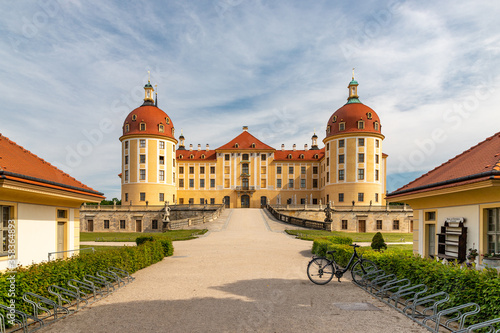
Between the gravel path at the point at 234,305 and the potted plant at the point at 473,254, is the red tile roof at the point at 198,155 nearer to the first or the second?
the gravel path at the point at 234,305

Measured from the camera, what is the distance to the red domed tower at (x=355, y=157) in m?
53.0

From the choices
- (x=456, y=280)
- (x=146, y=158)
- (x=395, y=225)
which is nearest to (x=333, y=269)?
(x=456, y=280)

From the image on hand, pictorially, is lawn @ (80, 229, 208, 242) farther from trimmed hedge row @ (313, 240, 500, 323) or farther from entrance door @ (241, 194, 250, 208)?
entrance door @ (241, 194, 250, 208)

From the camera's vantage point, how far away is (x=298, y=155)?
66438 millimetres

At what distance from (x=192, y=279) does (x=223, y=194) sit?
5162cm

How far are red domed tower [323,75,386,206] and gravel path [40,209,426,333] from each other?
132 feet

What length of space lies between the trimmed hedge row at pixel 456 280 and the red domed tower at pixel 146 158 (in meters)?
49.6

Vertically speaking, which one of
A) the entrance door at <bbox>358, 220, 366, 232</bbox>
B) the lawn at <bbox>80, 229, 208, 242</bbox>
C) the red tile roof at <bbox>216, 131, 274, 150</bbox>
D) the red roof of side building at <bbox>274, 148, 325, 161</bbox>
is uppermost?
the red tile roof at <bbox>216, 131, 274, 150</bbox>

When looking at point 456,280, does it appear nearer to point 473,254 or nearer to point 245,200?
point 473,254

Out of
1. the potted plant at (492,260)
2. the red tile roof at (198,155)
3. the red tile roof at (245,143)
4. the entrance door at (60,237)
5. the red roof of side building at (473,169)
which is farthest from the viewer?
the red tile roof at (198,155)

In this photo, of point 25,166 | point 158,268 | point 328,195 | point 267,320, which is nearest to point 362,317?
point 267,320

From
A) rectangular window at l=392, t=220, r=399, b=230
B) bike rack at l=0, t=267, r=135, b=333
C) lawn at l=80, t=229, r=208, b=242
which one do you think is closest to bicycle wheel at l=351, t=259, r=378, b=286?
bike rack at l=0, t=267, r=135, b=333

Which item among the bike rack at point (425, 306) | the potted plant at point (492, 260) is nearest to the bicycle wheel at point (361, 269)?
the bike rack at point (425, 306)

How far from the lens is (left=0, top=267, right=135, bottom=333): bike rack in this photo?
7312 millimetres
